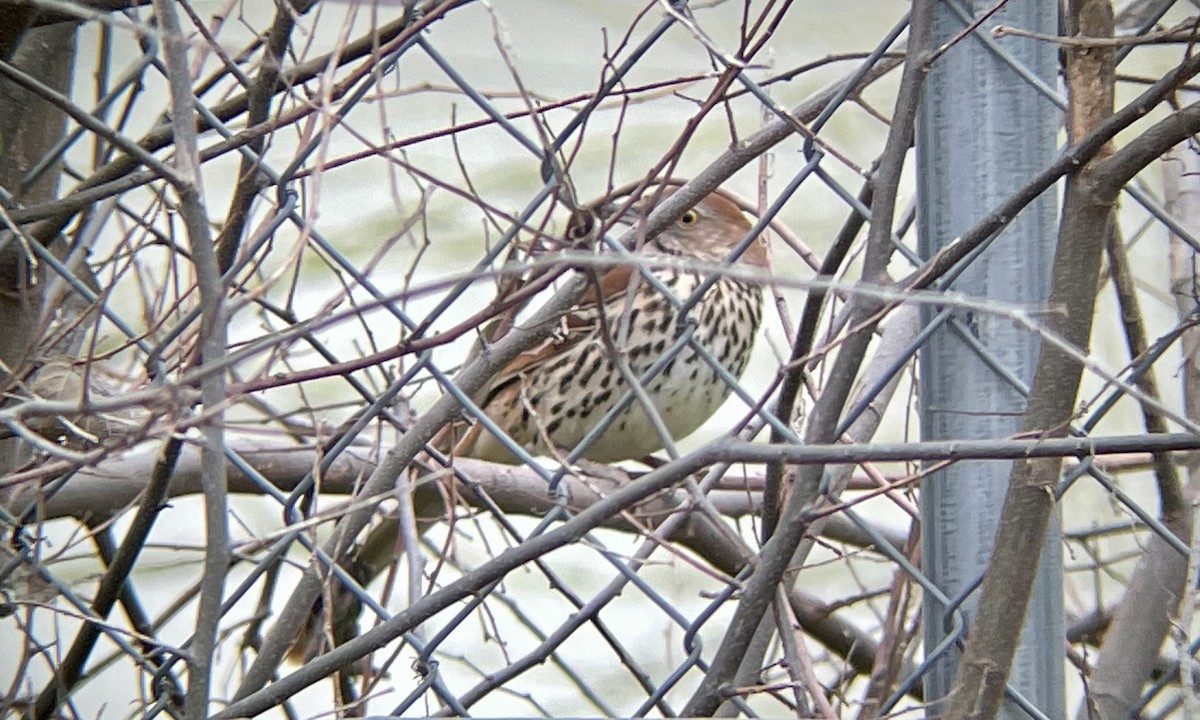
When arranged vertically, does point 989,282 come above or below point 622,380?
below

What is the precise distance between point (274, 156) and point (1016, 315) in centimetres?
265

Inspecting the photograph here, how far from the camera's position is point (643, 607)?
12.5 ft

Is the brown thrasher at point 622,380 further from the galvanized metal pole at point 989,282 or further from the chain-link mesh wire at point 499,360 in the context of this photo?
the galvanized metal pole at point 989,282

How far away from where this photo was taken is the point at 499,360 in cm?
151

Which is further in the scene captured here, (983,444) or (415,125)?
(415,125)

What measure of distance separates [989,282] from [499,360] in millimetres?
496

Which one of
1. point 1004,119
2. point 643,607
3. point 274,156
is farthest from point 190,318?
point 643,607

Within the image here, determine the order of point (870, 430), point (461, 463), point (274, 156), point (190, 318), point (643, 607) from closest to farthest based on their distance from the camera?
point (190, 318)
point (870, 430)
point (461, 463)
point (274, 156)
point (643, 607)

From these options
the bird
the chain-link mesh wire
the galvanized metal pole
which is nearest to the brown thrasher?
the bird

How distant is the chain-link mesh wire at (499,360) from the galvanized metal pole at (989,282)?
0.04 feet

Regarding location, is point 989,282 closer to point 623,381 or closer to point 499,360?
point 499,360

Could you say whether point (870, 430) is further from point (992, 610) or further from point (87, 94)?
point (87, 94)

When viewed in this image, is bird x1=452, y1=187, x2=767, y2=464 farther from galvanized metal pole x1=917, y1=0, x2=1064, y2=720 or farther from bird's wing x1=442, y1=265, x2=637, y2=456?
galvanized metal pole x1=917, y1=0, x2=1064, y2=720

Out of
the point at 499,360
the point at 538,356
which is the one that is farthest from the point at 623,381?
the point at 499,360
